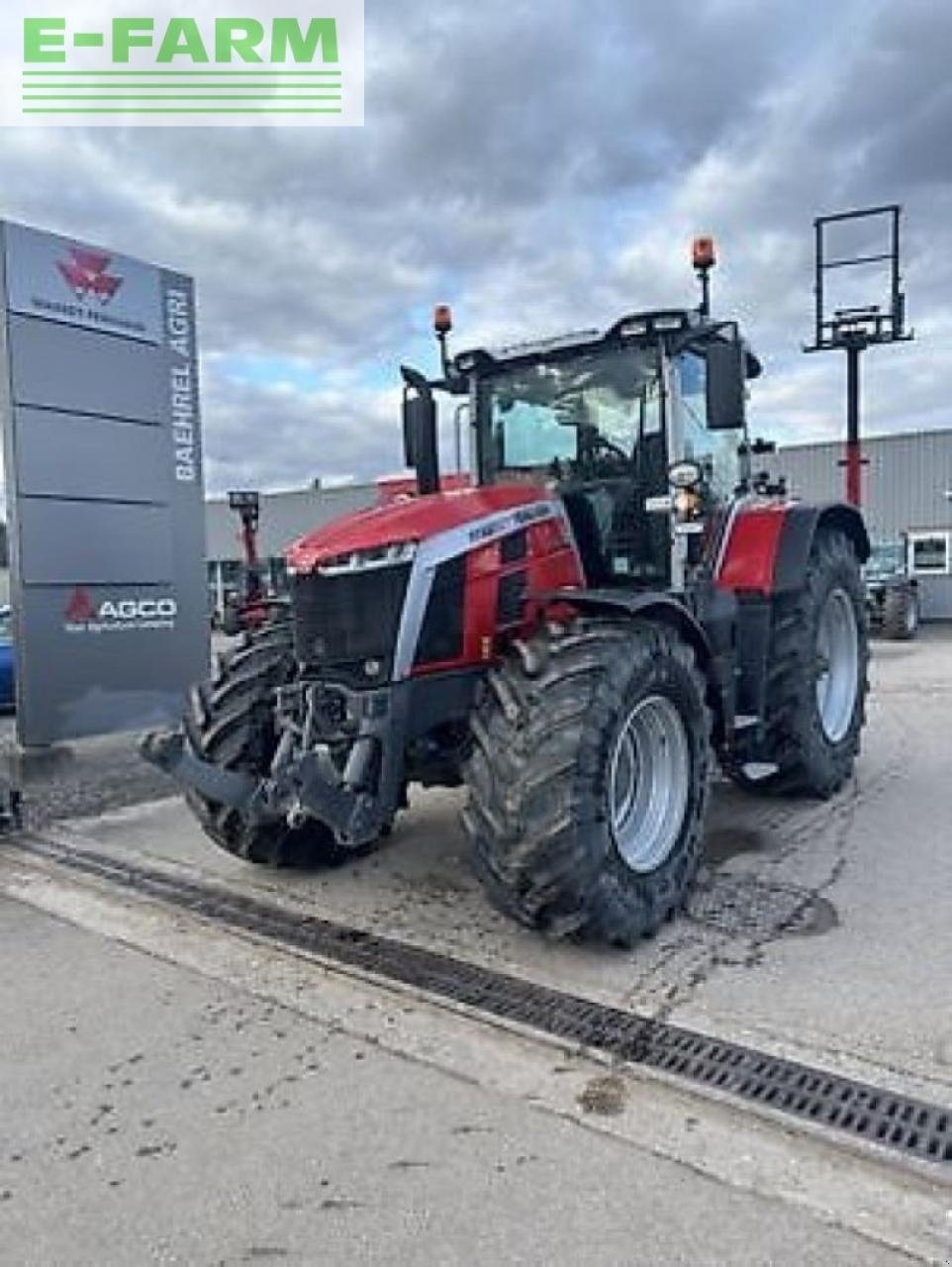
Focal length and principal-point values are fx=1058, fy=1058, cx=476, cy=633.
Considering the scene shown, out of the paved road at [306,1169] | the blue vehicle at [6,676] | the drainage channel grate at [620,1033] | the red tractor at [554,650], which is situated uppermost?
the red tractor at [554,650]

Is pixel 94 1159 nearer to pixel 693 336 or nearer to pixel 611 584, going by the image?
pixel 611 584

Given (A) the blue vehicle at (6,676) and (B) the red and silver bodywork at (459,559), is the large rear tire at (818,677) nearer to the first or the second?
(B) the red and silver bodywork at (459,559)

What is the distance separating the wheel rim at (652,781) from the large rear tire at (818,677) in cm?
162

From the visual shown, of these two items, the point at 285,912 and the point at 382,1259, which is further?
the point at 285,912

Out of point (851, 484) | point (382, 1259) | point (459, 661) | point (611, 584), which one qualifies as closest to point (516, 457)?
point (611, 584)

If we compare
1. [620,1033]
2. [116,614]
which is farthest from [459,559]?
[116,614]

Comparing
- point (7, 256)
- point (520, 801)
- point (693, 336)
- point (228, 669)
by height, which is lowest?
point (520, 801)

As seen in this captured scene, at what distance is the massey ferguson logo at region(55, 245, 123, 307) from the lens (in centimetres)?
879

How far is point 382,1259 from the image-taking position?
7.93 ft

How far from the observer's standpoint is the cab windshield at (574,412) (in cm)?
531

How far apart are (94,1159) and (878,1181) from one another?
2.06 m

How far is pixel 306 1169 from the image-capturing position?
2.79 meters

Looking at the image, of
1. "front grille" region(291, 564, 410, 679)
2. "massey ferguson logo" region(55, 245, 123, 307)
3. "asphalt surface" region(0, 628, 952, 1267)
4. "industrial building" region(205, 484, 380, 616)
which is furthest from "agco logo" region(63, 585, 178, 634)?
"industrial building" region(205, 484, 380, 616)

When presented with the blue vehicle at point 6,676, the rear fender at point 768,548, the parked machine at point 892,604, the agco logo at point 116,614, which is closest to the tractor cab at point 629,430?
the rear fender at point 768,548
